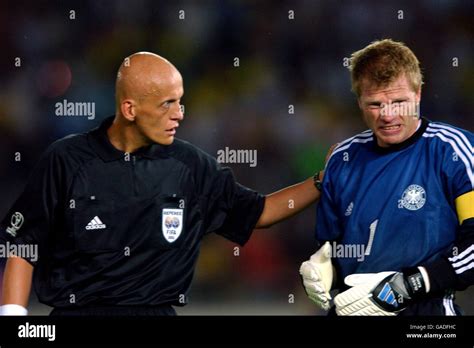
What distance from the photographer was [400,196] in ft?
14.6

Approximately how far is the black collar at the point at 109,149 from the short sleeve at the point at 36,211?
21 centimetres

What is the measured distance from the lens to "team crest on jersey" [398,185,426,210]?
4398 mm

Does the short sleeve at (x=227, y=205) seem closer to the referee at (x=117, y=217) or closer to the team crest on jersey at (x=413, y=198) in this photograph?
the referee at (x=117, y=217)

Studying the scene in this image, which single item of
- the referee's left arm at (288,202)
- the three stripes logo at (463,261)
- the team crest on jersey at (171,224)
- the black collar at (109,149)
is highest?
the black collar at (109,149)

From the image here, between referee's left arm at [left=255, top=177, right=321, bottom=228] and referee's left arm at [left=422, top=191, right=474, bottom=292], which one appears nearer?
referee's left arm at [left=422, top=191, right=474, bottom=292]

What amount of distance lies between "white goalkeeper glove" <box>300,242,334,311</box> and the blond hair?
80 cm

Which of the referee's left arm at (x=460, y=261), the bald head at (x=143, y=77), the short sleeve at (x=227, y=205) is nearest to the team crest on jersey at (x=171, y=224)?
the short sleeve at (x=227, y=205)

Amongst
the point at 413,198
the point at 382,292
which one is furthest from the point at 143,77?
the point at 382,292

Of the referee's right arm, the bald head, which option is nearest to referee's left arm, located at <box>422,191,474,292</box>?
the bald head

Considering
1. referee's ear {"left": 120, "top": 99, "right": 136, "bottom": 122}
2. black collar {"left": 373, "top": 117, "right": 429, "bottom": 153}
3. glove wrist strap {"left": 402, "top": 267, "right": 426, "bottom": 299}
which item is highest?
referee's ear {"left": 120, "top": 99, "right": 136, "bottom": 122}

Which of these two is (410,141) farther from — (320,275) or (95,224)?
(95,224)

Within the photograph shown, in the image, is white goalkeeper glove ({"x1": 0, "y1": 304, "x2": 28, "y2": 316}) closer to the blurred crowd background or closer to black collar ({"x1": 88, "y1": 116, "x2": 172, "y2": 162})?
black collar ({"x1": 88, "y1": 116, "x2": 172, "y2": 162})

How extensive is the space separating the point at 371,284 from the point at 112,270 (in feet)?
4.21

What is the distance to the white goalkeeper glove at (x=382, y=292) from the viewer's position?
4.34 meters
